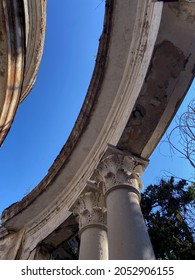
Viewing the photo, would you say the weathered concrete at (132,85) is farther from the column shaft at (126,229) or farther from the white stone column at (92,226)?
the white stone column at (92,226)

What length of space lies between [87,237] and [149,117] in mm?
2845

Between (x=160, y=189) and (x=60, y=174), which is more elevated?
(x=160, y=189)

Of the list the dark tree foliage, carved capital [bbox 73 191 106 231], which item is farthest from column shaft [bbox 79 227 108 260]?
the dark tree foliage

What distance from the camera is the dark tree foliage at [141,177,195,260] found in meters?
11.8

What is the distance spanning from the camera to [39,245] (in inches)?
316

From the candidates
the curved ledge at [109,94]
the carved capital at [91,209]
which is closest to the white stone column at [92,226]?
the carved capital at [91,209]

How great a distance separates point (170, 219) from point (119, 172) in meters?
9.13

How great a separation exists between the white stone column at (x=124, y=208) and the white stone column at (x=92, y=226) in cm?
53

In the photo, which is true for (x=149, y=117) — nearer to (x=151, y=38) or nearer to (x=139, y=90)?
(x=139, y=90)

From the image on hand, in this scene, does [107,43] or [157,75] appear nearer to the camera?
[157,75]

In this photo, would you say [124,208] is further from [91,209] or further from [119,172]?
[91,209]
